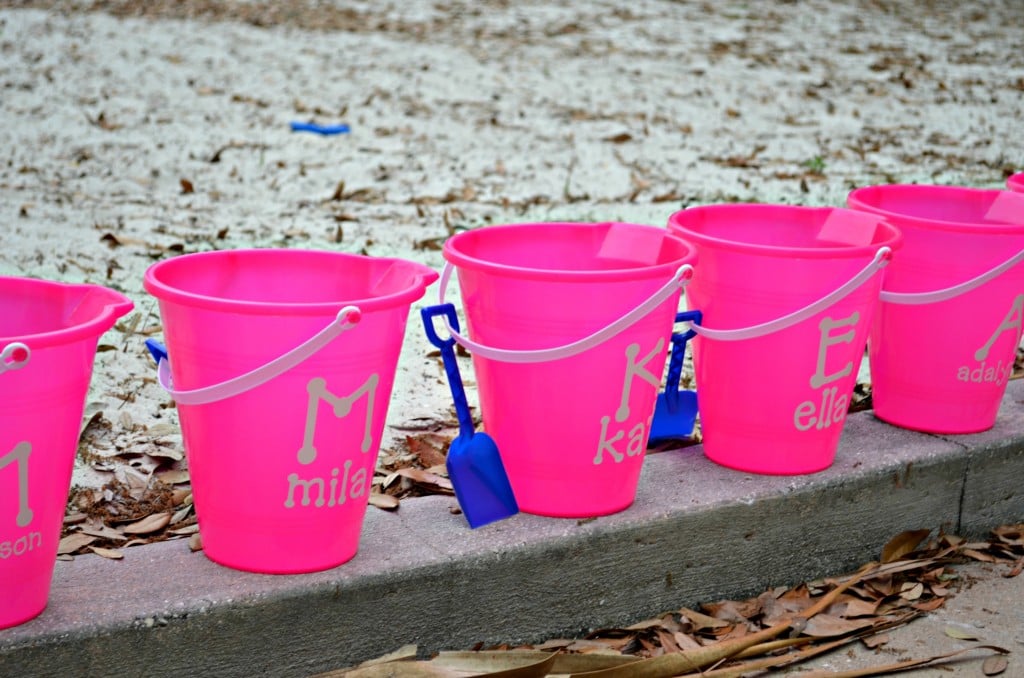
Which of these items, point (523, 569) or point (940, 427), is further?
point (940, 427)

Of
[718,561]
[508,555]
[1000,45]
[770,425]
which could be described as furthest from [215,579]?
[1000,45]

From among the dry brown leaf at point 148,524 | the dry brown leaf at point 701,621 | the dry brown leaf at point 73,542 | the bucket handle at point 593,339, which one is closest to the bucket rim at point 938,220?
the bucket handle at point 593,339

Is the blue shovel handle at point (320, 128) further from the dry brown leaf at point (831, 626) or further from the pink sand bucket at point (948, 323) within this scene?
the dry brown leaf at point (831, 626)

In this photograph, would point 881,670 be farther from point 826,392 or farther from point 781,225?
point 781,225

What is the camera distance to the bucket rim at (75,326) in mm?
1556

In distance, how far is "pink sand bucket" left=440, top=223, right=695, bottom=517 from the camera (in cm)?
196

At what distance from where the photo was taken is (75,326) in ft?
5.54

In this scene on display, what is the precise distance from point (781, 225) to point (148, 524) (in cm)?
143

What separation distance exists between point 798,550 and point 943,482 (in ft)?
1.29

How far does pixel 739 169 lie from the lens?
201 inches

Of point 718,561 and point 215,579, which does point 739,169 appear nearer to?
point 718,561

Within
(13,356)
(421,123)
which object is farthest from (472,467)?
(421,123)

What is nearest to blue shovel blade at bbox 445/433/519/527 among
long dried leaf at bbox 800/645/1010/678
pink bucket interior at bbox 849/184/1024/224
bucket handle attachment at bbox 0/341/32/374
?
long dried leaf at bbox 800/645/1010/678

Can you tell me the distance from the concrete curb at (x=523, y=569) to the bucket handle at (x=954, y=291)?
12.1 inches
